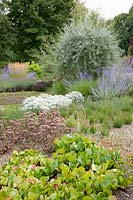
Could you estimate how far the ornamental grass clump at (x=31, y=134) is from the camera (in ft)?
15.7

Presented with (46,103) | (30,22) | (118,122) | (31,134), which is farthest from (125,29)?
(31,134)

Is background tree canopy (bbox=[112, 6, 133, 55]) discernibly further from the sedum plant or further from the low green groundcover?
the low green groundcover

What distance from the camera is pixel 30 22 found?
2492 centimetres

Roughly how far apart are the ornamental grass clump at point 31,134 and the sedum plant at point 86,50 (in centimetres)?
584

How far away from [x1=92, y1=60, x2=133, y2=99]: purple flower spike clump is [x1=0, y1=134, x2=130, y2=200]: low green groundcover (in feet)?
15.7

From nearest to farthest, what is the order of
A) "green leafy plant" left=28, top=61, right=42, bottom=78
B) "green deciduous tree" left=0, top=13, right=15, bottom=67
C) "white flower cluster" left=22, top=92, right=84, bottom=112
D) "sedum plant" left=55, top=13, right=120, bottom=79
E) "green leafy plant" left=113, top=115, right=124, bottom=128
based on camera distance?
"green leafy plant" left=113, top=115, right=124, bottom=128
"white flower cluster" left=22, top=92, right=84, bottom=112
"sedum plant" left=55, top=13, right=120, bottom=79
"green leafy plant" left=28, top=61, right=42, bottom=78
"green deciduous tree" left=0, top=13, right=15, bottom=67

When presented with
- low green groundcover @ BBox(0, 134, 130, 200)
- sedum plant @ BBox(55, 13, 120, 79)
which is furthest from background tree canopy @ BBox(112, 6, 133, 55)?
low green groundcover @ BBox(0, 134, 130, 200)

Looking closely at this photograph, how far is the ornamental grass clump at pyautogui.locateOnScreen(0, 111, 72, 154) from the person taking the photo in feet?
15.7

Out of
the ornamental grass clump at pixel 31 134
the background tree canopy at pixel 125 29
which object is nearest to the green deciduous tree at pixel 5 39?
the background tree canopy at pixel 125 29

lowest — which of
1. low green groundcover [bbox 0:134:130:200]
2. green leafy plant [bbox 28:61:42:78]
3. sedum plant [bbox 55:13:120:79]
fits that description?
green leafy plant [bbox 28:61:42:78]

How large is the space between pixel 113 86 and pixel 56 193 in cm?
639

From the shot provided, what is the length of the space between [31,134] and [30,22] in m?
20.9

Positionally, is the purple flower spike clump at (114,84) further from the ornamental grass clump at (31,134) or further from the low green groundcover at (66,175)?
the low green groundcover at (66,175)

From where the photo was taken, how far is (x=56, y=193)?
9.66 ft
